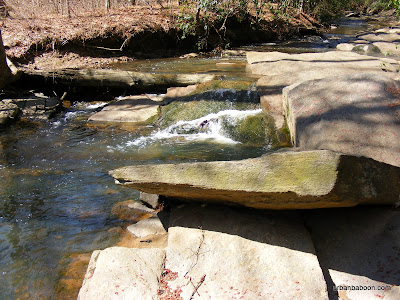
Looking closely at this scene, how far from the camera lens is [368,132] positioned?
3781 mm

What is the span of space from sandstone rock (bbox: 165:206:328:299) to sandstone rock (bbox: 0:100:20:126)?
17.7 feet

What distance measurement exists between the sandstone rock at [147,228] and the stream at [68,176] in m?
0.20

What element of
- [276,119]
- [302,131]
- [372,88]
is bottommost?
[276,119]

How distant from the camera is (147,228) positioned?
3.44 meters

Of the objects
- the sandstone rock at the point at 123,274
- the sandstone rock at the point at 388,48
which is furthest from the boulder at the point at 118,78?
the sandstone rock at the point at 388,48

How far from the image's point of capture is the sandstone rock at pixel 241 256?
2.48 m

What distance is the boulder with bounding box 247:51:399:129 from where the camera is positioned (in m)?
6.46

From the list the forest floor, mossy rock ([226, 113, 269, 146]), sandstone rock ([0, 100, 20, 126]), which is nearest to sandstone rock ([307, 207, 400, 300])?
mossy rock ([226, 113, 269, 146])

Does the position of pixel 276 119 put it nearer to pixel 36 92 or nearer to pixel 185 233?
pixel 185 233

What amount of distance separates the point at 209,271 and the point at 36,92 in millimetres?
7714

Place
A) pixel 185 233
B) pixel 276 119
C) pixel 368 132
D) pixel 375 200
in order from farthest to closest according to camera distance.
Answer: pixel 276 119, pixel 368 132, pixel 185 233, pixel 375 200

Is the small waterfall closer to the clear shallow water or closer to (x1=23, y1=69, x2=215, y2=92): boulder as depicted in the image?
the clear shallow water

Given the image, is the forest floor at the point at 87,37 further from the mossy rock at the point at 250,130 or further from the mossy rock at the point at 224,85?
the mossy rock at the point at 250,130

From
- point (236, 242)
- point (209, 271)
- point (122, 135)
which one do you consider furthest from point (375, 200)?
point (122, 135)
